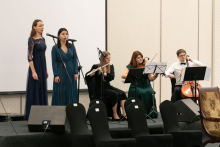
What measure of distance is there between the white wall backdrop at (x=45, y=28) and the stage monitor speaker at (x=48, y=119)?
1.88 metres

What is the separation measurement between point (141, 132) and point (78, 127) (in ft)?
2.18

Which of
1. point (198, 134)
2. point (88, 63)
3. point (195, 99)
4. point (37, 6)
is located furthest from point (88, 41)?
point (198, 134)

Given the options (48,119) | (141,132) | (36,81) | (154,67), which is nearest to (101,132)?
(141,132)

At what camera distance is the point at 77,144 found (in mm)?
2834

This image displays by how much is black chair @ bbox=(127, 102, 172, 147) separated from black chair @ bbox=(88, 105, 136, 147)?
197mm

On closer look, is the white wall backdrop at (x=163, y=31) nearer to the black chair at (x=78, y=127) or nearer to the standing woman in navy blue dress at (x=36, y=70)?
the standing woman in navy blue dress at (x=36, y=70)

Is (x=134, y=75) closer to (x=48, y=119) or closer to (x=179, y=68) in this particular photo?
(x=179, y=68)

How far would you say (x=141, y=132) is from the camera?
3062mm

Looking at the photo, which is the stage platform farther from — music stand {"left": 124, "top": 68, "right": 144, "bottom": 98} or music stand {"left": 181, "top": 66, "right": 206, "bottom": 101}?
music stand {"left": 181, "top": 66, "right": 206, "bottom": 101}

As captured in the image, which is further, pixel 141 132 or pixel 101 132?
pixel 141 132

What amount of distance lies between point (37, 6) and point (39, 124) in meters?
2.67

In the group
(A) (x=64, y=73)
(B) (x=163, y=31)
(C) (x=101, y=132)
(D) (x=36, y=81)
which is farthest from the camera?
(B) (x=163, y=31)

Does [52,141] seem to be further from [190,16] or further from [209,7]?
[209,7]

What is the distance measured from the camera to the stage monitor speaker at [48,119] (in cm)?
331
